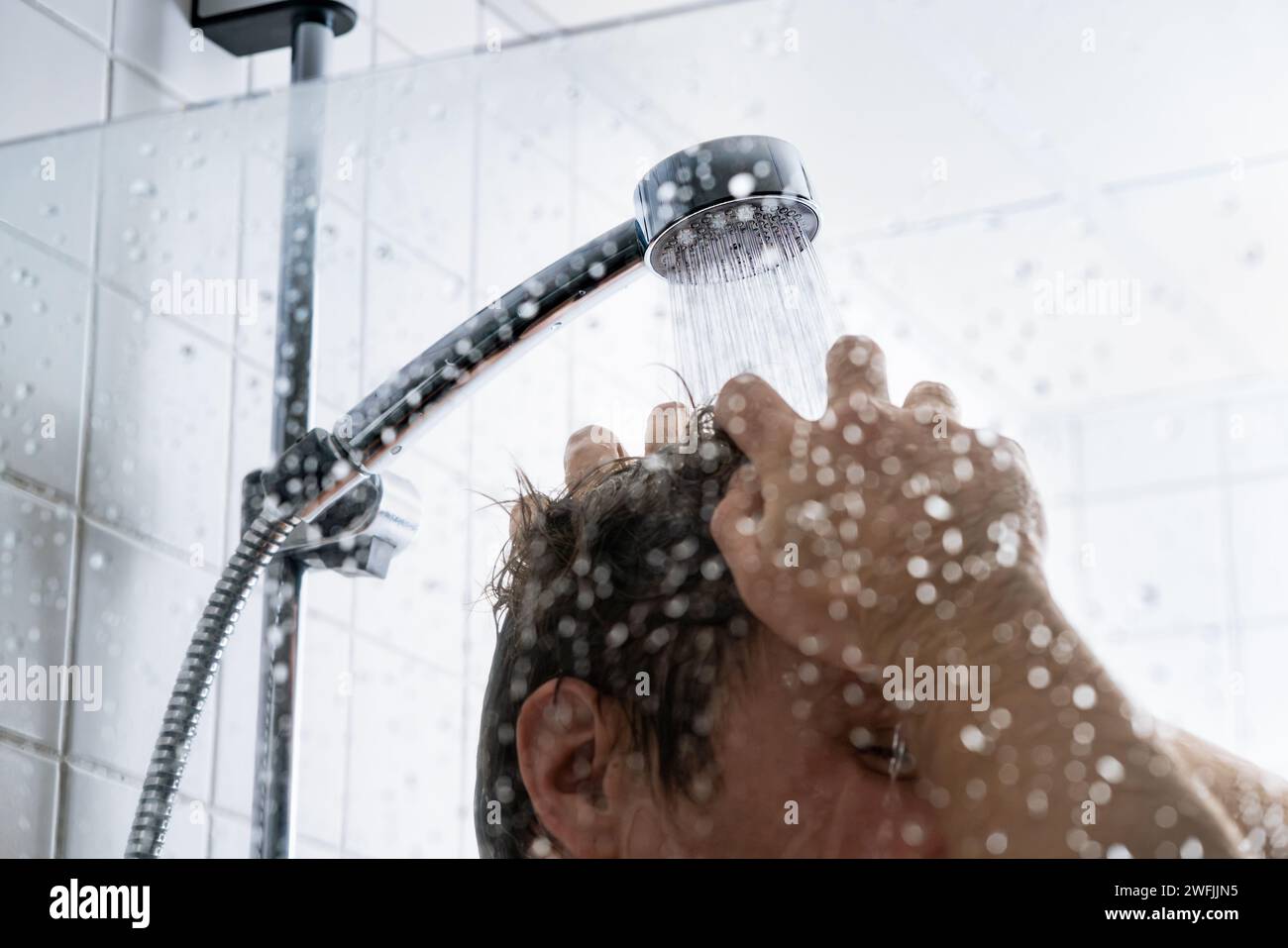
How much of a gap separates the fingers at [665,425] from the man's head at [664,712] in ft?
0.04

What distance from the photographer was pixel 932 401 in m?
0.59

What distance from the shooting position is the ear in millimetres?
569

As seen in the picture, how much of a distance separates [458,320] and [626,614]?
25cm

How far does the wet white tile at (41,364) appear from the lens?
73 cm

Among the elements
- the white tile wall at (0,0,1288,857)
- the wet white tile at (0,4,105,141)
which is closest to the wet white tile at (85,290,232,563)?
the white tile wall at (0,0,1288,857)

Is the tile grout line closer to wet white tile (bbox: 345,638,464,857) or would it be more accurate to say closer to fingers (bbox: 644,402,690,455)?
wet white tile (bbox: 345,638,464,857)

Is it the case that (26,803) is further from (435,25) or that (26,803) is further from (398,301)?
(435,25)

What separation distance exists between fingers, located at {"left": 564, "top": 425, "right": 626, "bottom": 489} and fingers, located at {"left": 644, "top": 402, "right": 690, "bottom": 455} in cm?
2

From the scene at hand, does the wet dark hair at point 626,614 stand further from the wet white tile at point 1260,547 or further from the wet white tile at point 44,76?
the wet white tile at point 44,76

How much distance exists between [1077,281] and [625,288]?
0.21 metres

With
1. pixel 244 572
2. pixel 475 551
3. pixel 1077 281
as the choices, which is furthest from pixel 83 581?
pixel 1077 281

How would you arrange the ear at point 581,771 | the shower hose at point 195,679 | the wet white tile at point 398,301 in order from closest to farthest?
the ear at point 581,771 → the shower hose at point 195,679 → the wet white tile at point 398,301

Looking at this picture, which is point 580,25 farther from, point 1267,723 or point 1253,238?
point 1267,723

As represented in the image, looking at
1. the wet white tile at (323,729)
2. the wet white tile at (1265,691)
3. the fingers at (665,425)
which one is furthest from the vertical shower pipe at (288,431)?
the wet white tile at (1265,691)
